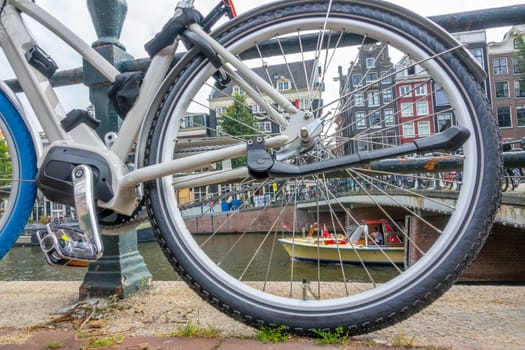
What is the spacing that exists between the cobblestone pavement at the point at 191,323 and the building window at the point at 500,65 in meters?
25.4

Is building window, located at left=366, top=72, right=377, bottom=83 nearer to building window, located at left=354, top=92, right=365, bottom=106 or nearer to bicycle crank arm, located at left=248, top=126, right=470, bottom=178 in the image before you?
building window, located at left=354, top=92, right=365, bottom=106

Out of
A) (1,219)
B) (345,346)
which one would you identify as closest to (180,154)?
(1,219)

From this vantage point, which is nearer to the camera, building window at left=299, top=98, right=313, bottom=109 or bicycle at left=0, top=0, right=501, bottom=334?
bicycle at left=0, top=0, right=501, bottom=334

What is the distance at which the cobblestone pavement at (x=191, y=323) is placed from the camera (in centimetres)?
104

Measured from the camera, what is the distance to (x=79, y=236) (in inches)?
41.7

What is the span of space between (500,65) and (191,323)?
1051 inches

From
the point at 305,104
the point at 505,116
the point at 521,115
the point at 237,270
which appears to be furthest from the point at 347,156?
the point at 521,115

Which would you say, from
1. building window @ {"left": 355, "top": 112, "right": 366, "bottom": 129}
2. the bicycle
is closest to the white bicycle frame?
the bicycle

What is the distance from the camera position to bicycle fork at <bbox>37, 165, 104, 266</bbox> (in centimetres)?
101

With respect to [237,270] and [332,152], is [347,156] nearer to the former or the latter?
[332,152]

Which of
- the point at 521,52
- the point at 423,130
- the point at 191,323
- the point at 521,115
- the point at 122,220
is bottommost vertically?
the point at 191,323

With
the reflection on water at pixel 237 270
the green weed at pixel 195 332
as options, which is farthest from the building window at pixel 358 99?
the reflection on water at pixel 237 270

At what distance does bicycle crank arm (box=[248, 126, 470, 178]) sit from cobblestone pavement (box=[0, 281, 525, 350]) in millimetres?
445

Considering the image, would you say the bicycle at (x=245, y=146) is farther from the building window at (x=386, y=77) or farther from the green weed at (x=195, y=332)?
the green weed at (x=195, y=332)
